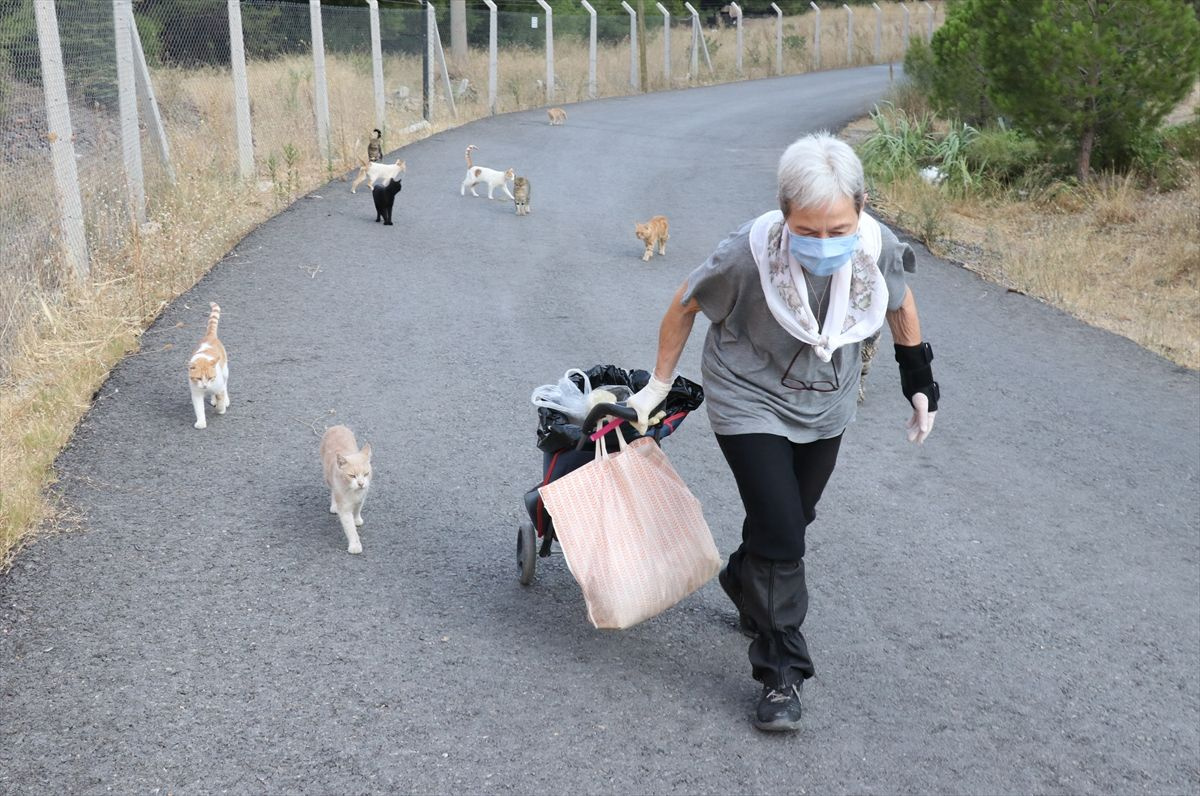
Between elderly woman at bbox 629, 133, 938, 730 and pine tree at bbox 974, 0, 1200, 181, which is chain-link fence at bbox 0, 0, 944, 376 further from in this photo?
pine tree at bbox 974, 0, 1200, 181

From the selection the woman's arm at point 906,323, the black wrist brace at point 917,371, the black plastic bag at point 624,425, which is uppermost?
the woman's arm at point 906,323

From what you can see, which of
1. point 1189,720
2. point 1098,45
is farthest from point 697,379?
point 1098,45

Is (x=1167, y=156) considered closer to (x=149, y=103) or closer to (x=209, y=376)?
(x=149, y=103)

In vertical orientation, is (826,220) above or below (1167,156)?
above

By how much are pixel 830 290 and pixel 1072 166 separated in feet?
44.8

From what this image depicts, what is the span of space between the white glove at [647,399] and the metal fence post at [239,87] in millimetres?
10940

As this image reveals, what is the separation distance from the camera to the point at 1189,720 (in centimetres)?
446

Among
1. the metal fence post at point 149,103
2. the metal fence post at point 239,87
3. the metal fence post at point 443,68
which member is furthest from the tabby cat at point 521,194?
the metal fence post at point 443,68

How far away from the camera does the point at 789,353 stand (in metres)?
3.86

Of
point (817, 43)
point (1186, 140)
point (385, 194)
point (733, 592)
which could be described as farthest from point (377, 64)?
point (817, 43)

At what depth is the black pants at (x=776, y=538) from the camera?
12.7ft

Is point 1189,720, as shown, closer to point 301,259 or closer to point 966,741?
point 966,741

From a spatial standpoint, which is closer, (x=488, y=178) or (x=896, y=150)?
(x=488, y=178)

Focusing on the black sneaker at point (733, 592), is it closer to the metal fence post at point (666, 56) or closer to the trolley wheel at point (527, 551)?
the trolley wheel at point (527, 551)
